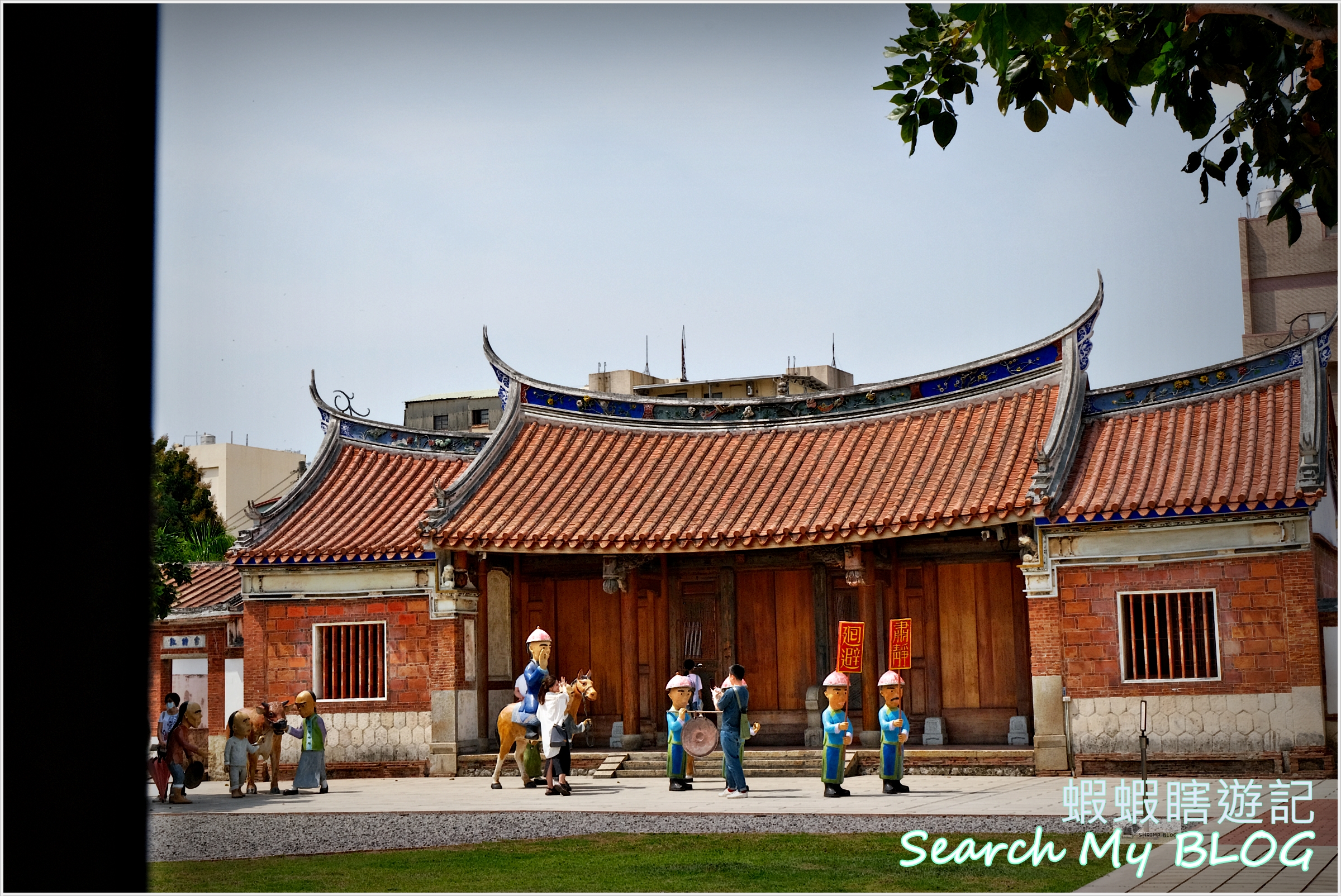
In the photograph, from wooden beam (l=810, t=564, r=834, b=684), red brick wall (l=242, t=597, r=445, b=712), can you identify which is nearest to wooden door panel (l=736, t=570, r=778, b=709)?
wooden beam (l=810, t=564, r=834, b=684)

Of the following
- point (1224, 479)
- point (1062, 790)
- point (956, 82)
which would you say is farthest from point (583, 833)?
point (1224, 479)

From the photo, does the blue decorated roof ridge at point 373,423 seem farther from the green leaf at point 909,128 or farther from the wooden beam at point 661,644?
the green leaf at point 909,128

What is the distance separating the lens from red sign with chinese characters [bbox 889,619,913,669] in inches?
620

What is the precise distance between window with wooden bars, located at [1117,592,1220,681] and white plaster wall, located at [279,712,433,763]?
9109 millimetres

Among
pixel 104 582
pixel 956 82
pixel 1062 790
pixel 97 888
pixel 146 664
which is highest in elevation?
pixel 956 82

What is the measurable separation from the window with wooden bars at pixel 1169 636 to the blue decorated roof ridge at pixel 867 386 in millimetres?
3947

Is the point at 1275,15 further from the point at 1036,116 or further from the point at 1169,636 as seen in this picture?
the point at 1169,636

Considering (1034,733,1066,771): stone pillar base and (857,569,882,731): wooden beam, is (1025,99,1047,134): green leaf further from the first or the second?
(857,569,882,731): wooden beam

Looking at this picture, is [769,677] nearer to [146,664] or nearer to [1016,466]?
[1016,466]

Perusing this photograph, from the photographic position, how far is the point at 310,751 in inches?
640

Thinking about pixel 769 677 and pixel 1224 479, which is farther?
pixel 769 677

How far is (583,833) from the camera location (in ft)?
36.2

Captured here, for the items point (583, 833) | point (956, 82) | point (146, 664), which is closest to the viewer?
point (146, 664)

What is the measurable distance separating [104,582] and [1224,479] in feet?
49.1
